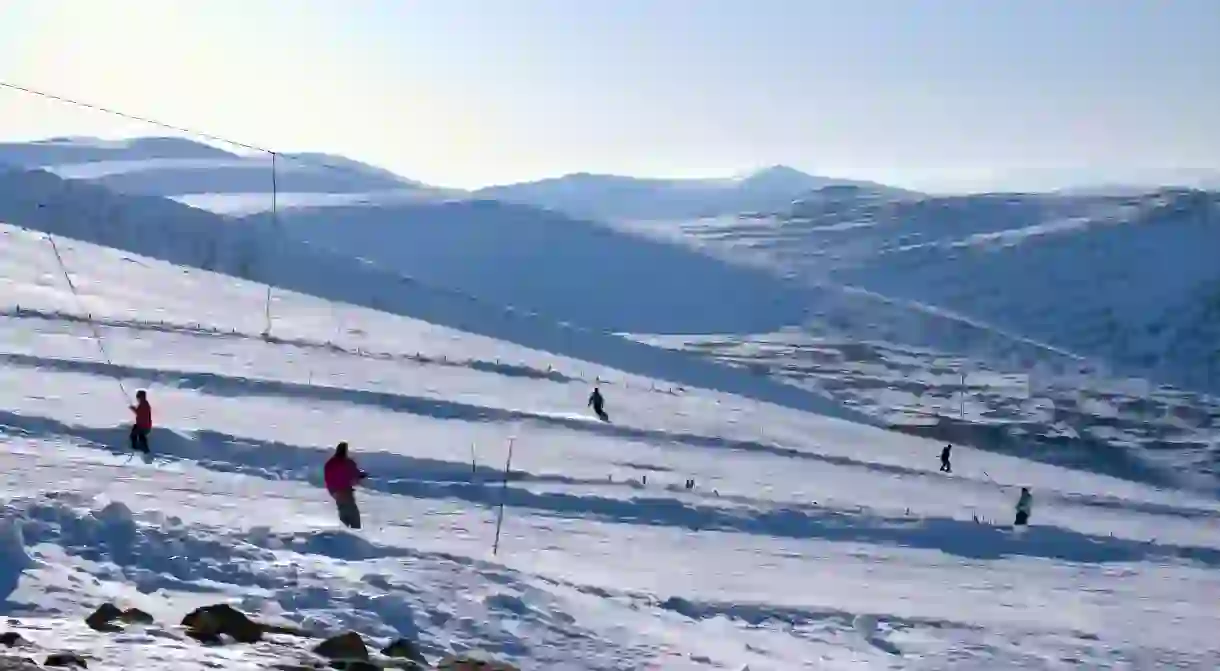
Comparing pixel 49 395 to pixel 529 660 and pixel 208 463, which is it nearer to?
pixel 208 463

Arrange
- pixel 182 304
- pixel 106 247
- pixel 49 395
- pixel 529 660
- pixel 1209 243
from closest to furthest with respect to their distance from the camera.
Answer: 1. pixel 529 660
2. pixel 49 395
3. pixel 182 304
4. pixel 106 247
5. pixel 1209 243

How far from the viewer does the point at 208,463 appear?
2341cm

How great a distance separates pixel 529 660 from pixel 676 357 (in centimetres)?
4066

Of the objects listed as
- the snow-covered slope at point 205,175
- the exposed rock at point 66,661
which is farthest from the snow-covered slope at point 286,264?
the exposed rock at point 66,661

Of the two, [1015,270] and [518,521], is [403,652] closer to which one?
[518,521]

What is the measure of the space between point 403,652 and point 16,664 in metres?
3.50

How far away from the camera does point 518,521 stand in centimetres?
2295

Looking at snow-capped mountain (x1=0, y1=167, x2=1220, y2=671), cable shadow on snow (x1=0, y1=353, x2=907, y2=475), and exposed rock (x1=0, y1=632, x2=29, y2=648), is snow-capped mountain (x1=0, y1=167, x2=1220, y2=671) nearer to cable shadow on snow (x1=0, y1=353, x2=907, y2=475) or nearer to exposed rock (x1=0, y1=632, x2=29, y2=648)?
exposed rock (x1=0, y1=632, x2=29, y2=648)

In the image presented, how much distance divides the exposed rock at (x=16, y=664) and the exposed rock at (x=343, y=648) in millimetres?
2432

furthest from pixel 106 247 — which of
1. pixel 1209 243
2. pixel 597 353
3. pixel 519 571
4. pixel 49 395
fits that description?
pixel 1209 243

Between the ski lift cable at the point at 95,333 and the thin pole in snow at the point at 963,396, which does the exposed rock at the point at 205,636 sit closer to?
the ski lift cable at the point at 95,333

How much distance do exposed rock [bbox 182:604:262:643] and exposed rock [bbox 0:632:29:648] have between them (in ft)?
4.69

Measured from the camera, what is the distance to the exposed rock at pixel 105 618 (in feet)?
36.8

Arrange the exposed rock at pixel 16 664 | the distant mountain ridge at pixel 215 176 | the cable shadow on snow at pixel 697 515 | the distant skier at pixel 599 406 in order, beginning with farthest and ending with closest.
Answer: the distant mountain ridge at pixel 215 176, the distant skier at pixel 599 406, the cable shadow on snow at pixel 697 515, the exposed rock at pixel 16 664
